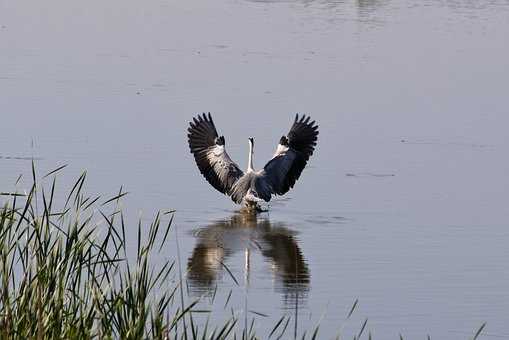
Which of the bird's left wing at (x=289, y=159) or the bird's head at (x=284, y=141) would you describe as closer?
the bird's left wing at (x=289, y=159)

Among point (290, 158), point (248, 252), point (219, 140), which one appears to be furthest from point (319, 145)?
point (248, 252)

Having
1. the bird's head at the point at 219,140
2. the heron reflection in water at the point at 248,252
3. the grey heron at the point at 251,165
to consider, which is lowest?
the heron reflection in water at the point at 248,252

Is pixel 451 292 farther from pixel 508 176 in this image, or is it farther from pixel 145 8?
pixel 145 8

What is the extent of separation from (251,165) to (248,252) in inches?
76.7

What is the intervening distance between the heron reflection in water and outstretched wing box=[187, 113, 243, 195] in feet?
1.30

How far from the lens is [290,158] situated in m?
13.4

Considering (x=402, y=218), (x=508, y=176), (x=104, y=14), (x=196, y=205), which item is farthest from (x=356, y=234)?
(x=104, y=14)

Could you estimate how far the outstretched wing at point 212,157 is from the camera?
1294cm

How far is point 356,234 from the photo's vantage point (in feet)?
38.3

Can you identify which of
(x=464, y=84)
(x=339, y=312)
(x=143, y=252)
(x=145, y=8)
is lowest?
(x=339, y=312)

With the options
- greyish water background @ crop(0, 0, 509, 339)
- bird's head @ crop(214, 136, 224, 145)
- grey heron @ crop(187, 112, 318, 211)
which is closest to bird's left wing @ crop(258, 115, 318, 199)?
grey heron @ crop(187, 112, 318, 211)

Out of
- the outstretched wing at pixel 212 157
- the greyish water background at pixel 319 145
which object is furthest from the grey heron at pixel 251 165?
the greyish water background at pixel 319 145

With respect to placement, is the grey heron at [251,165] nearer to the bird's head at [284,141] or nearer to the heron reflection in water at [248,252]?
the bird's head at [284,141]

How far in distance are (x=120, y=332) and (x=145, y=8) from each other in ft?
72.6
